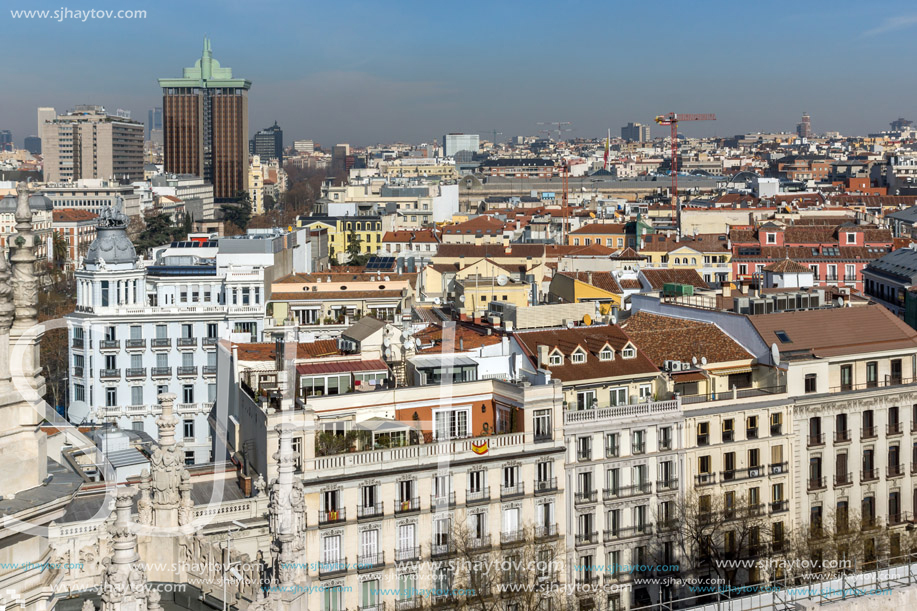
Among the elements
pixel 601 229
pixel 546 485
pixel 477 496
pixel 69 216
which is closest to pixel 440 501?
pixel 477 496

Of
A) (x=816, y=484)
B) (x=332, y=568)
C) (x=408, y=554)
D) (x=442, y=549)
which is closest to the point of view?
(x=332, y=568)

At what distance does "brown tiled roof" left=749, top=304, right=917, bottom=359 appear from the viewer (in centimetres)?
2720

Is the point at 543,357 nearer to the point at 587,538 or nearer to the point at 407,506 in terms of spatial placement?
the point at 587,538

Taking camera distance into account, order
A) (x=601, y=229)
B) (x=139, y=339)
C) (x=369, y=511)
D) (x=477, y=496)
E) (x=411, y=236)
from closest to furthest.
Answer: (x=369, y=511)
(x=477, y=496)
(x=139, y=339)
(x=601, y=229)
(x=411, y=236)

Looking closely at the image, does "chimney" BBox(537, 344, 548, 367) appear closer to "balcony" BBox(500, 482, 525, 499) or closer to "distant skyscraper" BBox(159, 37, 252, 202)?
"balcony" BBox(500, 482, 525, 499)

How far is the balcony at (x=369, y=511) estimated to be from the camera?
21422 mm

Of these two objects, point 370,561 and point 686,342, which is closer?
point 370,561

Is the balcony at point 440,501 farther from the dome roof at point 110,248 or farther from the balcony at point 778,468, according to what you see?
the dome roof at point 110,248

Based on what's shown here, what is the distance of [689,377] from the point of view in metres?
25.9

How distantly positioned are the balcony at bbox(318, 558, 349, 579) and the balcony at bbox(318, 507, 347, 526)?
26.8 inches

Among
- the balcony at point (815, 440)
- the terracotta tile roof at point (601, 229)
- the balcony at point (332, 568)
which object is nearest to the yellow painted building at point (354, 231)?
the terracotta tile roof at point (601, 229)

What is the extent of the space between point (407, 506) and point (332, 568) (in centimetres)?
182

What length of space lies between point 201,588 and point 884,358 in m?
20.7

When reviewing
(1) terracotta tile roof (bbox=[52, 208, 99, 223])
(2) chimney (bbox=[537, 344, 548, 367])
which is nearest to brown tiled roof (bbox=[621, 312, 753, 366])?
(2) chimney (bbox=[537, 344, 548, 367])
